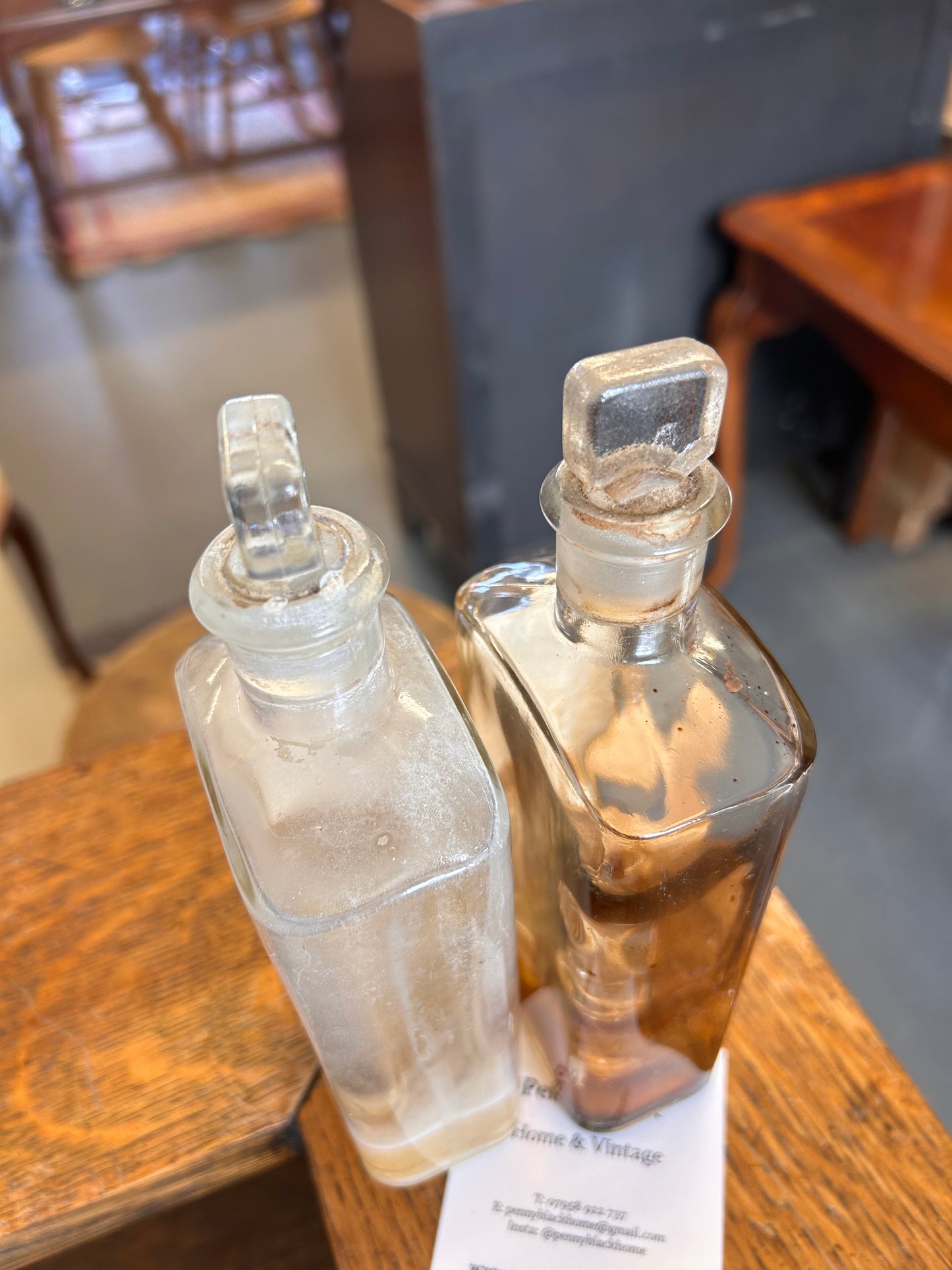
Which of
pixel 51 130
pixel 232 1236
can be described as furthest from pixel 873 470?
pixel 51 130

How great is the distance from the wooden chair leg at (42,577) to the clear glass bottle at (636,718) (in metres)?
0.98

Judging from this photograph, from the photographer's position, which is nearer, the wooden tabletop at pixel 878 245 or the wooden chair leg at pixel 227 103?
the wooden tabletop at pixel 878 245

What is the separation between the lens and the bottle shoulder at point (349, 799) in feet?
0.75

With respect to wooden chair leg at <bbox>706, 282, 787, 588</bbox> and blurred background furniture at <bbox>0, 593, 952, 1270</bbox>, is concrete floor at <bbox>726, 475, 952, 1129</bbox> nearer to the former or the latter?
wooden chair leg at <bbox>706, 282, 787, 588</bbox>

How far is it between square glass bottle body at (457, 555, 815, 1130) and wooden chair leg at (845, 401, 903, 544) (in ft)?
3.92

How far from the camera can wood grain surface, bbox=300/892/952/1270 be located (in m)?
0.31

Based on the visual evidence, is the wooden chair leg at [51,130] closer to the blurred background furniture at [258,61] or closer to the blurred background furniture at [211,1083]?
the blurred background furniture at [258,61]

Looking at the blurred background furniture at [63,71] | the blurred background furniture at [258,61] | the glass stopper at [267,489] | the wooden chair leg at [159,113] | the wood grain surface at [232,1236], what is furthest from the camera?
the wooden chair leg at [159,113]

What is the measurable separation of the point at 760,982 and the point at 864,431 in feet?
4.10

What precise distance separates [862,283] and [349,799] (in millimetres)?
921

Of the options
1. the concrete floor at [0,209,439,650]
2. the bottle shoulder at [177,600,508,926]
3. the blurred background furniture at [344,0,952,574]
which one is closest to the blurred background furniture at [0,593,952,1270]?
the bottle shoulder at [177,600,508,926]

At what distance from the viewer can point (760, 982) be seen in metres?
0.38

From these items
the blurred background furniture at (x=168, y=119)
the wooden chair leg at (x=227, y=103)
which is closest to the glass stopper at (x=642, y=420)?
the blurred background furniture at (x=168, y=119)

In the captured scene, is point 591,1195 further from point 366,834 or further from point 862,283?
point 862,283
